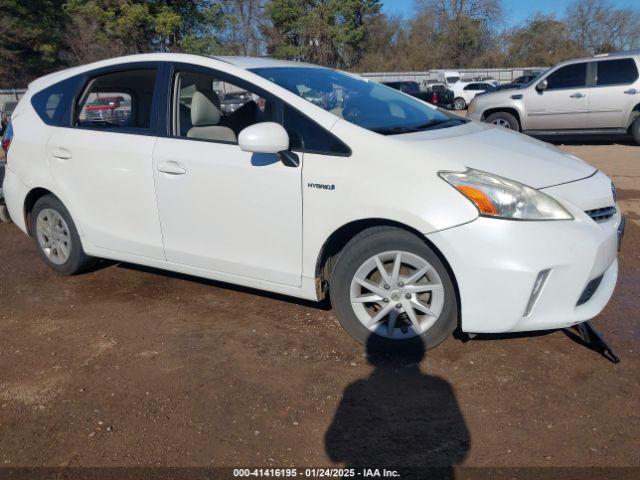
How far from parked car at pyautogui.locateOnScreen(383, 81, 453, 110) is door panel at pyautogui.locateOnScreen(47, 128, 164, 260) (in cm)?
2415

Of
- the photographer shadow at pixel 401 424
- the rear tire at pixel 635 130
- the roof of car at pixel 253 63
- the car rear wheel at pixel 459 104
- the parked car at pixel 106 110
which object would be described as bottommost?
the car rear wheel at pixel 459 104

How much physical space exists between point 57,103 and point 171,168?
1.44 metres

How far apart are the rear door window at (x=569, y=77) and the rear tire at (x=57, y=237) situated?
10.4 m

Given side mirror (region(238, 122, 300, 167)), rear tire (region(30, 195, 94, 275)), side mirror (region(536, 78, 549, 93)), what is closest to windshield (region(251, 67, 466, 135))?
side mirror (region(238, 122, 300, 167))

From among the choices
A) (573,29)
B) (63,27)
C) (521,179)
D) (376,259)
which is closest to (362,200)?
(376,259)

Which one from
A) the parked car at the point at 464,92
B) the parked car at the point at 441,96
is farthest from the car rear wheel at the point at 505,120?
the parked car at the point at 464,92

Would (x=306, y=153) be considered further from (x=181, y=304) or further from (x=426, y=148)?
(x=181, y=304)

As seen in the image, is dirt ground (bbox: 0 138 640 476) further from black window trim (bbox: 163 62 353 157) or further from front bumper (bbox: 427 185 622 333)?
black window trim (bbox: 163 62 353 157)

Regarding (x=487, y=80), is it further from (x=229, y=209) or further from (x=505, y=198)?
(x=505, y=198)

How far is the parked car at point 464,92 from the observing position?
32.0m

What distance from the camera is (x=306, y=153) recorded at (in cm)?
360

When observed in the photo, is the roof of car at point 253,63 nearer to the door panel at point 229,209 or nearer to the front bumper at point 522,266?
the door panel at point 229,209

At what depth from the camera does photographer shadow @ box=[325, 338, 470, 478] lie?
269 cm

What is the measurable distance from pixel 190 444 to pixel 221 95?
2472 millimetres
